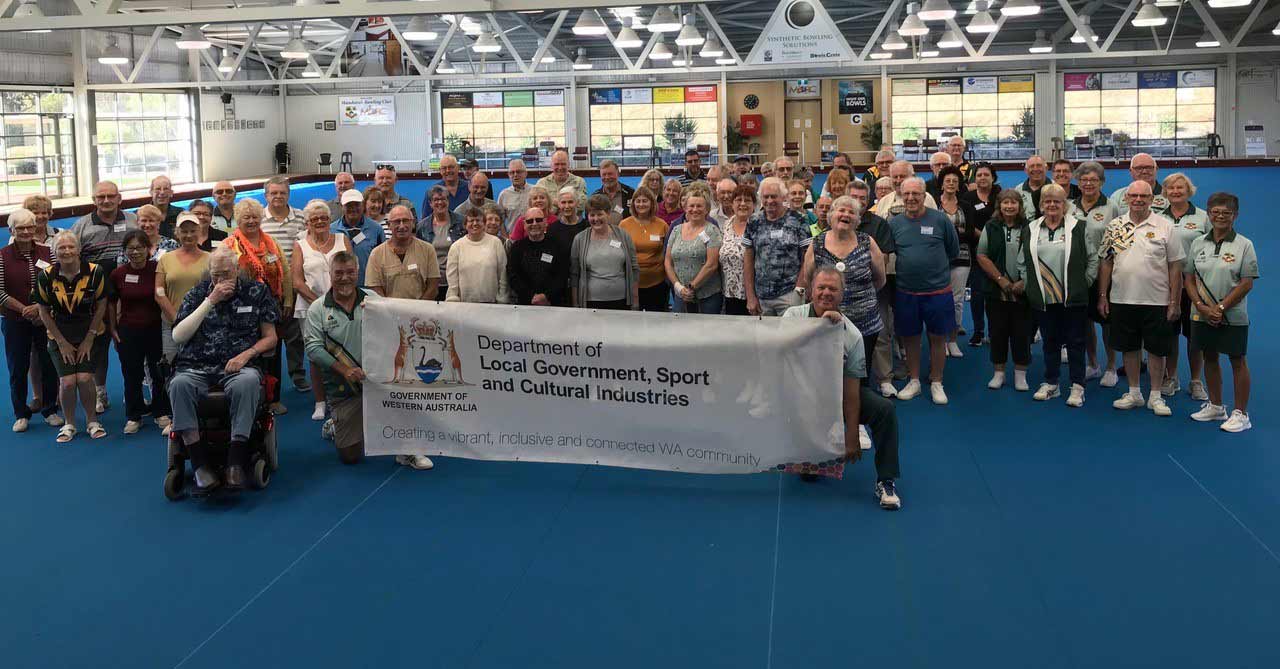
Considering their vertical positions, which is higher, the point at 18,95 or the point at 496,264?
the point at 18,95

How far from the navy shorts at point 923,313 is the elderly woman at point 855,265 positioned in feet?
2.75

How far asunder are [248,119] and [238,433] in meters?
28.4

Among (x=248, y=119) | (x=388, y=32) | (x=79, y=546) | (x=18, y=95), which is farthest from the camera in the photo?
(x=248, y=119)

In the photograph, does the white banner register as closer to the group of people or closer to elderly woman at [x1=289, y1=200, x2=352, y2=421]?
the group of people

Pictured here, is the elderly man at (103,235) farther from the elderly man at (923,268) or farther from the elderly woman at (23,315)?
the elderly man at (923,268)

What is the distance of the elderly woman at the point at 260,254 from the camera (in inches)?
257

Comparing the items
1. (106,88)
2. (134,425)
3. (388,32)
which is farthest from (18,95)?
(134,425)

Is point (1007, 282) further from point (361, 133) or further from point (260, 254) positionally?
point (361, 133)

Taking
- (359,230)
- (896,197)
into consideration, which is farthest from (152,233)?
(896,197)

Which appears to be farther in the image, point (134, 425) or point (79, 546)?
point (134, 425)

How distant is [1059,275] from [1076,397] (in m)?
0.79

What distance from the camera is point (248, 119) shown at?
3133 cm

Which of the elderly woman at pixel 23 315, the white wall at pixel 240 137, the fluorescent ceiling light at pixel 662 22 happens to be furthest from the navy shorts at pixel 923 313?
the white wall at pixel 240 137

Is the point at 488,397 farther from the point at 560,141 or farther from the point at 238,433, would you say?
the point at 560,141
